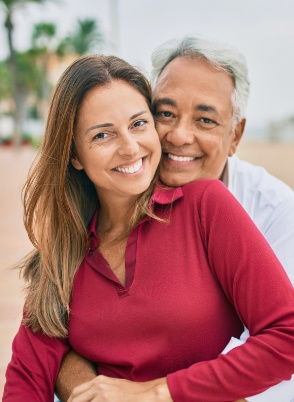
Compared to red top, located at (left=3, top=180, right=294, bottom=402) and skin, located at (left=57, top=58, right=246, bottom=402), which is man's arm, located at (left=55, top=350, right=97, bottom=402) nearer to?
red top, located at (left=3, top=180, right=294, bottom=402)

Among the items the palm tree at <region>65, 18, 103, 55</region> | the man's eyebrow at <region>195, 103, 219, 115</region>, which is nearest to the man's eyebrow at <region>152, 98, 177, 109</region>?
the man's eyebrow at <region>195, 103, 219, 115</region>

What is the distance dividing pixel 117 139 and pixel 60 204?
1.22ft

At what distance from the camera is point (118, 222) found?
2.62m

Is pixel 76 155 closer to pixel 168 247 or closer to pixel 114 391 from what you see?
pixel 168 247

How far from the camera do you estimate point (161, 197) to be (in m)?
2.46

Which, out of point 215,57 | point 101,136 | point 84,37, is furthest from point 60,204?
point 84,37

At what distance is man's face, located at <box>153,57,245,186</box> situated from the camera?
9.27 ft

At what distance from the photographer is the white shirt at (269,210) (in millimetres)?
2281

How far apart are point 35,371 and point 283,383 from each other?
0.90 metres

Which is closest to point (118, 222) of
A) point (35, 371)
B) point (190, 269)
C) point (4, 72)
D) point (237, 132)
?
point (190, 269)

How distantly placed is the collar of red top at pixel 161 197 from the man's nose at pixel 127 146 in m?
0.19

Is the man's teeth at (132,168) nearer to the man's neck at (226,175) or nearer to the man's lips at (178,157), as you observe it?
the man's lips at (178,157)

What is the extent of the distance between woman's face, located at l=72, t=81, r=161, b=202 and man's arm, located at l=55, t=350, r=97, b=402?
642 millimetres

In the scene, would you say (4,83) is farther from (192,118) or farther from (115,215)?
(115,215)
